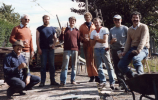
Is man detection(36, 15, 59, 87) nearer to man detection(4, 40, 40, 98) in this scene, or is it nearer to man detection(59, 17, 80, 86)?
man detection(59, 17, 80, 86)

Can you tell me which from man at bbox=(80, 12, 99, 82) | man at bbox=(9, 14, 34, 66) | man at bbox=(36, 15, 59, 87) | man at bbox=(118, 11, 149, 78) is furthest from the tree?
man at bbox=(118, 11, 149, 78)

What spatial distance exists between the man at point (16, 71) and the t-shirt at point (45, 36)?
120 centimetres

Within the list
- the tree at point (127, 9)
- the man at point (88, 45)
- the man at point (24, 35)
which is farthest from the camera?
the tree at point (127, 9)

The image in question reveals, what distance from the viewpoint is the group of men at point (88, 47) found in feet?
15.7

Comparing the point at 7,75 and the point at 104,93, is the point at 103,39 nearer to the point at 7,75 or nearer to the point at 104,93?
the point at 104,93

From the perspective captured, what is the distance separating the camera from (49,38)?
635 centimetres

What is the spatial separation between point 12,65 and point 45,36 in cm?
158

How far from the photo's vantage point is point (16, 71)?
5043 mm

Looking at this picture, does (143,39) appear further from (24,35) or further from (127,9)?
(127,9)

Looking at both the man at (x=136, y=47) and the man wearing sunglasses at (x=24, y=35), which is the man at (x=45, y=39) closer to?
the man wearing sunglasses at (x=24, y=35)

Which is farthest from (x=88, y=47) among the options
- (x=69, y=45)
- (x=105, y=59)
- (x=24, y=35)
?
(x=24, y=35)

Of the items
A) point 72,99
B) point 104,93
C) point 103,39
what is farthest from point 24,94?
point 103,39

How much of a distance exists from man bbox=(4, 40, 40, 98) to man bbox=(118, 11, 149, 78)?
2.30m

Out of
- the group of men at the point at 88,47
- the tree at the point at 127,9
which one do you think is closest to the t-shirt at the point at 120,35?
the group of men at the point at 88,47
